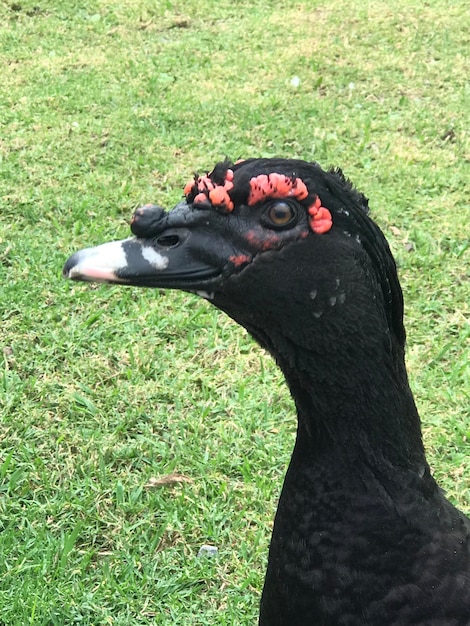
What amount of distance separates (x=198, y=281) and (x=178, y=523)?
181 cm

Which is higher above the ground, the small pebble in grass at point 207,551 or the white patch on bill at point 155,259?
the white patch on bill at point 155,259

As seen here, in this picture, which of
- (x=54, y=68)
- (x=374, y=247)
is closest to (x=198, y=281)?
(x=374, y=247)

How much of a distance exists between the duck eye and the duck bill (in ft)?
0.57

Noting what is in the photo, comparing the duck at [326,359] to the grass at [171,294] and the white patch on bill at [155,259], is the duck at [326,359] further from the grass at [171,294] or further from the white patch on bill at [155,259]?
the grass at [171,294]

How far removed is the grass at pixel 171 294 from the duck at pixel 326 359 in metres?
1.22

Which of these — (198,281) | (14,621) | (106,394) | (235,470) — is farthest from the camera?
(106,394)

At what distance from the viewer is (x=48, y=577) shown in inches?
115

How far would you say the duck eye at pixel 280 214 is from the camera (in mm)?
1575

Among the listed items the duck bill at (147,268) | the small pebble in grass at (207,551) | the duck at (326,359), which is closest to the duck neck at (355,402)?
the duck at (326,359)

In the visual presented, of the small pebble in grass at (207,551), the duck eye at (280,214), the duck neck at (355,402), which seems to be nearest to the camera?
the duck eye at (280,214)

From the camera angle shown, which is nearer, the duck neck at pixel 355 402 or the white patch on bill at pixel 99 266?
the white patch on bill at pixel 99 266

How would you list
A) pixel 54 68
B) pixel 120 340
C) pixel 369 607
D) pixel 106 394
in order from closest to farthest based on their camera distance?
1. pixel 369 607
2. pixel 106 394
3. pixel 120 340
4. pixel 54 68

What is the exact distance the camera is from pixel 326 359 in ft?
5.65

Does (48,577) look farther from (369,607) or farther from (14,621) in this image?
(369,607)
